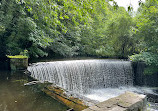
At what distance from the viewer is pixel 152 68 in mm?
9258

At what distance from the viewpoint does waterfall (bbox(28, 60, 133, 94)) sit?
6562 millimetres

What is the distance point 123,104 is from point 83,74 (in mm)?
6204

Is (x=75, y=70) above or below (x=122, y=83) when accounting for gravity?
above

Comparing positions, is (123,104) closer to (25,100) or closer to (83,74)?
(25,100)

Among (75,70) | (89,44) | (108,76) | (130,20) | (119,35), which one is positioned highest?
(130,20)

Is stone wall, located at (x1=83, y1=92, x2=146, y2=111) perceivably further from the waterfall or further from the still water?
the waterfall

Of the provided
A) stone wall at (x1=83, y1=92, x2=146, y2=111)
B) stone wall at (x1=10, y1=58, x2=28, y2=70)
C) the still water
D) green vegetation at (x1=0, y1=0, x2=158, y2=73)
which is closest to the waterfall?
stone wall at (x1=10, y1=58, x2=28, y2=70)

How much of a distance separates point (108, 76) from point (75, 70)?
2.86 m

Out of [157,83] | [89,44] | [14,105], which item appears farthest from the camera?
[89,44]

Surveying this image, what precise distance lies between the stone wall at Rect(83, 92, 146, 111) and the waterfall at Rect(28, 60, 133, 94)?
4425mm

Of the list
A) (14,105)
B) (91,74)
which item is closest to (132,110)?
(14,105)

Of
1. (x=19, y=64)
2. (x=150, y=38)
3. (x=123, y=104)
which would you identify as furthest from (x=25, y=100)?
(x=150, y=38)

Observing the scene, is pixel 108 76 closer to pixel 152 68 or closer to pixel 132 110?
pixel 152 68

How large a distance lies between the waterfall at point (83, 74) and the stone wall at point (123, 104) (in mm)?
4425
